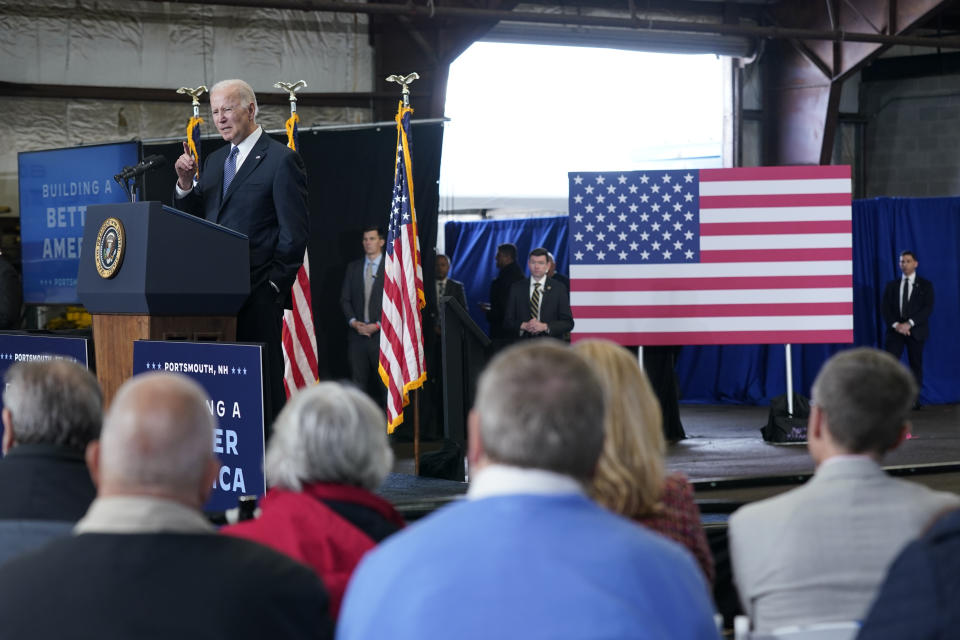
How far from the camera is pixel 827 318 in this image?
25.4 ft

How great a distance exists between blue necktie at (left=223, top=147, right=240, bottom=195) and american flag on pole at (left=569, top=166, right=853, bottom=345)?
4.11m

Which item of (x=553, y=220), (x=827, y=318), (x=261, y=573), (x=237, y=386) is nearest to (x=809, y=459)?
(x=827, y=318)

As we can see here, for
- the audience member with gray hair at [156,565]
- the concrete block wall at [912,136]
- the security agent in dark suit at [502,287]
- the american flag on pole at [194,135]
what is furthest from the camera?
the concrete block wall at [912,136]

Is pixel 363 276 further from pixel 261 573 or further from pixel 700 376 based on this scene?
pixel 261 573

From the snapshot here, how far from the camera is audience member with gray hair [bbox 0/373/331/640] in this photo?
131 centimetres

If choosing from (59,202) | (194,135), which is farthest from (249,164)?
(59,202)

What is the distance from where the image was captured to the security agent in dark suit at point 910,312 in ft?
34.6

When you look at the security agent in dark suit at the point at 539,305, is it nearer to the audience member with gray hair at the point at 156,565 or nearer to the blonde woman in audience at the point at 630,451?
the blonde woman in audience at the point at 630,451

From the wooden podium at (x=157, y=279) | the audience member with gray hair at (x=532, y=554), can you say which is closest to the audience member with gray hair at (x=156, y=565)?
the audience member with gray hair at (x=532, y=554)

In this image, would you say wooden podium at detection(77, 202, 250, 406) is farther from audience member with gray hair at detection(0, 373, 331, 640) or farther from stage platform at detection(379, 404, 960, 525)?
audience member with gray hair at detection(0, 373, 331, 640)

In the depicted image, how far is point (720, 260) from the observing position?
773cm

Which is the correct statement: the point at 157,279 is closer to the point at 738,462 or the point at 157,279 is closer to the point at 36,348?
the point at 36,348

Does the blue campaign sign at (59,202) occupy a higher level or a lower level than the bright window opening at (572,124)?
lower

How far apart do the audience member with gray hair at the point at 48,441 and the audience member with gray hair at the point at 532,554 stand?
0.89 meters
